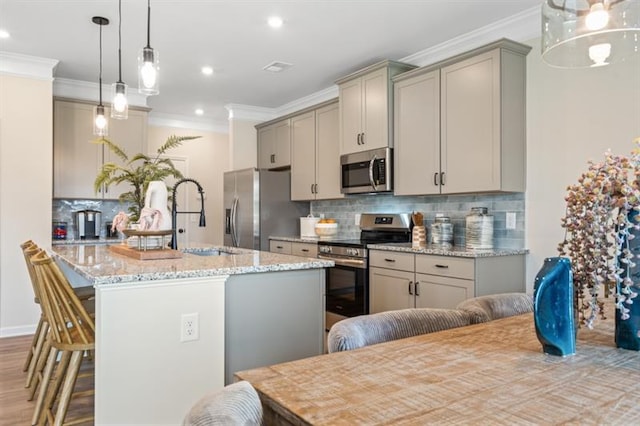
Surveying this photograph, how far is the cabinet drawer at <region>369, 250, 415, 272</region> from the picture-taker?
11.7 ft

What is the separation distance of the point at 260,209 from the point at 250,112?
63.3 inches

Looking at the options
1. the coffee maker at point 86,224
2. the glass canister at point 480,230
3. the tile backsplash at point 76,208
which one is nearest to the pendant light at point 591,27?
the glass canister at point 480,230

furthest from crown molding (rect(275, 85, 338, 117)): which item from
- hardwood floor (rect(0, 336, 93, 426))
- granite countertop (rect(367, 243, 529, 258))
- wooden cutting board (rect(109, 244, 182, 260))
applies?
hardwood floor (rect(0, 336, 93, 426))

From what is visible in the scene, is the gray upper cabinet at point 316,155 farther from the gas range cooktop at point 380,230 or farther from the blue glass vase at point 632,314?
the blue glass vase at point 632,314

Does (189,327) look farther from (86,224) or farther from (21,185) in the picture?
(86,224)

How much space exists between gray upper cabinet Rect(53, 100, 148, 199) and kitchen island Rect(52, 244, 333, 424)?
2.86m

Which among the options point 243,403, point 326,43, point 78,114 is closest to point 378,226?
point 326,43

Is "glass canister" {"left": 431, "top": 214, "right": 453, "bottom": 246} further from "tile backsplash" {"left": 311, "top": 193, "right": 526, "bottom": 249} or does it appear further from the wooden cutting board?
the wooden cutting board

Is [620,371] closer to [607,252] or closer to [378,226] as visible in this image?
[607,252]

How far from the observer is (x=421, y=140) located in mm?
3809

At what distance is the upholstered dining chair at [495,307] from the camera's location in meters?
1.46

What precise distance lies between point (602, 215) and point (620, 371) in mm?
324

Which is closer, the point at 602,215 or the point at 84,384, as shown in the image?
the point at 602,215

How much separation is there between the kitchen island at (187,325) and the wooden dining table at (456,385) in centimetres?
118
